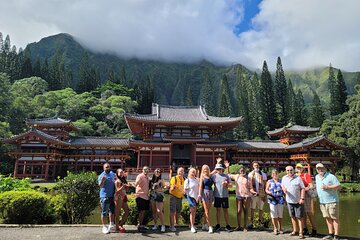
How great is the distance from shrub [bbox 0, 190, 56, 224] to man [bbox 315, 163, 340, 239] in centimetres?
757

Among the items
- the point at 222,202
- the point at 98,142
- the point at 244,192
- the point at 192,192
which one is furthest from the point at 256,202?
the point at 98,142

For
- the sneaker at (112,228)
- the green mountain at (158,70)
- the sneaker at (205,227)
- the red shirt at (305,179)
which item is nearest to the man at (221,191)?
the sneaker at (205,227)

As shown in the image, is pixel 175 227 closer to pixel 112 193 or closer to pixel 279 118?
pixel 112 193

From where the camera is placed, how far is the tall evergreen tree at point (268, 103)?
55.8 metres

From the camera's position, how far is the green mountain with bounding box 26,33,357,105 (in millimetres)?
117062

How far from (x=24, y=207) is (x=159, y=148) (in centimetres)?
2092

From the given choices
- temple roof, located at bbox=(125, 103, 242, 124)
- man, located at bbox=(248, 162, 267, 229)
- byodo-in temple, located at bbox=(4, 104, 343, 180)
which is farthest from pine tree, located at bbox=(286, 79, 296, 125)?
man, located at bbox=(248, 162, 267, 229)

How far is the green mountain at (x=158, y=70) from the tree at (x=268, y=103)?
169 ft

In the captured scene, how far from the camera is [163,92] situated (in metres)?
119

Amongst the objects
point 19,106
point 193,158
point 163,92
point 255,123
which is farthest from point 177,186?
point 163,92

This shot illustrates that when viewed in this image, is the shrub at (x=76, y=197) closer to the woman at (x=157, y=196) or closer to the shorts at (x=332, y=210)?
the woman at (x=157, y=196)

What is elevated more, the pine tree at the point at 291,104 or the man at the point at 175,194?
the pine tree at the point at 291,104

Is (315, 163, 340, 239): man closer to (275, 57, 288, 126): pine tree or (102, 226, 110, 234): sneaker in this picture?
(102, 226, 110, 234): sneaker

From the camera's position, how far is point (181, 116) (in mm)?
32562
